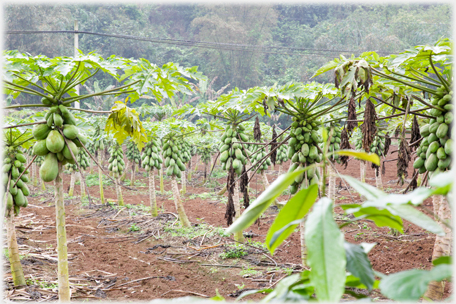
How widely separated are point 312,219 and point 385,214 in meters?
0.21

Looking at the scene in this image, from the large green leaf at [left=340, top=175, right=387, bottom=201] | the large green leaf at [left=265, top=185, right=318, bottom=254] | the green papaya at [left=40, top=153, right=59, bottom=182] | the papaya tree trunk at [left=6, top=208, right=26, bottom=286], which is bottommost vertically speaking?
the papaya tree trunk at [left=6, top=208, right=26, bottom=286]

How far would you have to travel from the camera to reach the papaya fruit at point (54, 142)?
2717 millimetres

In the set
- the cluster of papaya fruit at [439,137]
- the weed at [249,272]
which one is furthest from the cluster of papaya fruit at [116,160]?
the cluster of papaya fruit at [439,137]

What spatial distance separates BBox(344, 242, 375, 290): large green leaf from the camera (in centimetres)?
73

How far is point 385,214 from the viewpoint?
2.52 ft

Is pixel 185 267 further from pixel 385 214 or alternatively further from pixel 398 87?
pixel 385 214

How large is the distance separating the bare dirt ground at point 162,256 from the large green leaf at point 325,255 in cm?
301

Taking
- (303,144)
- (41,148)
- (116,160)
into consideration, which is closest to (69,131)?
(41,148)

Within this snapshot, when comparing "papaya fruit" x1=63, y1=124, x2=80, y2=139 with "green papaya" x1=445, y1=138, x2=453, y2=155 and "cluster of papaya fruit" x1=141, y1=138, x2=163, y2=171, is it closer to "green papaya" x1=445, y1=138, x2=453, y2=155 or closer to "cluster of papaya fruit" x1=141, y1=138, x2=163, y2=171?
"green papaya" x1=445, y1=138, x2=453, y2=155

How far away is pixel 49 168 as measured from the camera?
2.77 metres

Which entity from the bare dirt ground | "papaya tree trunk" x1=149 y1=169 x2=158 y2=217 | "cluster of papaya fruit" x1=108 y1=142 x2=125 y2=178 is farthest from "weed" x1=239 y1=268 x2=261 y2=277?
"cluster of papaya fruit" x1=108 y1=142 x2=125 y2=178

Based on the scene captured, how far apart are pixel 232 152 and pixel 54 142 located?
10.4 feet

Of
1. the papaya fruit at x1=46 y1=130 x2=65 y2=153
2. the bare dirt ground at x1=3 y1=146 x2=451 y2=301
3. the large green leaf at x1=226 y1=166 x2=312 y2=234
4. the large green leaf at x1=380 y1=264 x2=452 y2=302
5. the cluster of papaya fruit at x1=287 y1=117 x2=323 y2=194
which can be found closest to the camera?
the large green leaf at x1=380 y1=264 x2=452 y2=302

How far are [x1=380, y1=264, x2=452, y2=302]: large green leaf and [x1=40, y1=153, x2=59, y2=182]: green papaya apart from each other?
2752 mm
